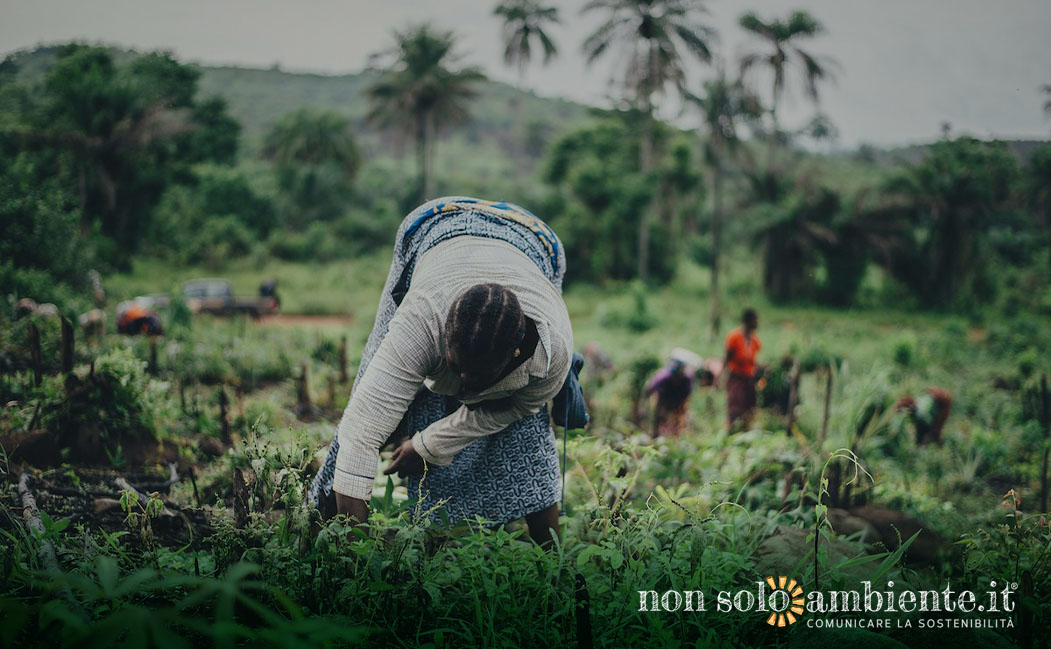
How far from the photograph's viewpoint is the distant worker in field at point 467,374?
6.07ft

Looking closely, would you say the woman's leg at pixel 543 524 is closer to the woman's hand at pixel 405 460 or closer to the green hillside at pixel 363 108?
the woman's hand at pixel 405 460

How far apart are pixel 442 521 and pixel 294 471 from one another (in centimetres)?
48

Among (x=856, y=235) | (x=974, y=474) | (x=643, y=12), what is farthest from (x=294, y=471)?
(x=856, y=235)

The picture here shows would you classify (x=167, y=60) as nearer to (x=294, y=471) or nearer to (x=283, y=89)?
(x=294, y=471)

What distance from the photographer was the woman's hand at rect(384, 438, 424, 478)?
2141mm

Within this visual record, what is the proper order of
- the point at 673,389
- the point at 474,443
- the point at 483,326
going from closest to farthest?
the point at 483,326
the point at 474,443
the point at 673,389

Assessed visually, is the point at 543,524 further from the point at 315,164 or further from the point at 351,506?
the point at 315,164

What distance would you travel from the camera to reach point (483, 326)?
1767mm

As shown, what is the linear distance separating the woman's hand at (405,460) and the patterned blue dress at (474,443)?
86mm

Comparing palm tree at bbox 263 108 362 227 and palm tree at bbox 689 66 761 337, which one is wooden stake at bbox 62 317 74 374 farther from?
palm tree at bbox 263 108 362 227

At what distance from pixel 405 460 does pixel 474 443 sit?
23cm

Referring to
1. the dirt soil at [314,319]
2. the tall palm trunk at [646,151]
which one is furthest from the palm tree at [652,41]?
the dirt soil at [314,319]

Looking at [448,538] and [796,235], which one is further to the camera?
[796,235]

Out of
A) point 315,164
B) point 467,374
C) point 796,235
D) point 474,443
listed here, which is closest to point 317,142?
point 315,164
